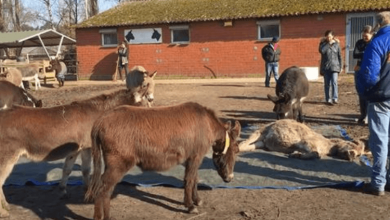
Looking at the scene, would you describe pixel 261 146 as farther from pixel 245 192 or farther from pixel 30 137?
pixel 30 137

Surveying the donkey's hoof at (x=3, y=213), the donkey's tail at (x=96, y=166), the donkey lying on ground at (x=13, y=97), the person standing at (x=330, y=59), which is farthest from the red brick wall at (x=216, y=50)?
the donkey's hoof at (x=3, y=213)

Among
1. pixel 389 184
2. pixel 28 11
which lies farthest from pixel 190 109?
pixel 28 11

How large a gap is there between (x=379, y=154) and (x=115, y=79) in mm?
21002

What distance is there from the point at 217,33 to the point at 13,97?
16439mm

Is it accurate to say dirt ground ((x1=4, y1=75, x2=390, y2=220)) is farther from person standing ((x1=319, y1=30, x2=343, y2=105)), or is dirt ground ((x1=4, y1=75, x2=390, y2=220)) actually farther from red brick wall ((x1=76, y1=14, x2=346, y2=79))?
red brick wall ((x1=76, y1=14, x2=346, y2=79))

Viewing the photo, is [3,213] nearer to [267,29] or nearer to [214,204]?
[214,204]

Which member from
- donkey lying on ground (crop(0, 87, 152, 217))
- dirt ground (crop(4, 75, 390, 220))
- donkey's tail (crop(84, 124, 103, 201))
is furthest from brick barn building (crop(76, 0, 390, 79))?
donkey's tail (crop(84, 124, 103, 201))

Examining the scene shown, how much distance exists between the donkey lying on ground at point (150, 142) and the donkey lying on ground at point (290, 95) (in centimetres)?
446

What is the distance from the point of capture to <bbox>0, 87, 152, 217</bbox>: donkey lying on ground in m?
4.70

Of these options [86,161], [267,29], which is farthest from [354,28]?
[86,161]

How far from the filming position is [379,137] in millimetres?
5152

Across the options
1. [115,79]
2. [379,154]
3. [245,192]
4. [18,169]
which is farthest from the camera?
[115,79]

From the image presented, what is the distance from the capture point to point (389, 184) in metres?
5.44

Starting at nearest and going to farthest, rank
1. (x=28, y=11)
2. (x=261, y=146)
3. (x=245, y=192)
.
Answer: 1. (x=245, y=192)
2. (x=261, y=146)
3. (x=28, y=11)
